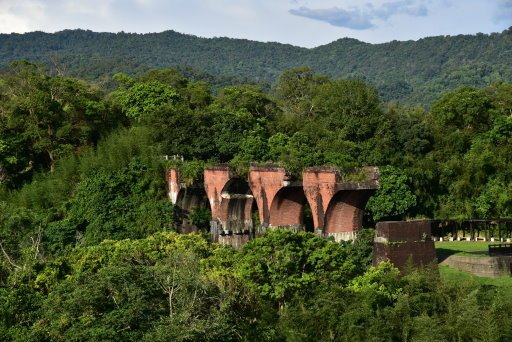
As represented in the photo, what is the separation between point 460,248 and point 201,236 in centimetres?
1344

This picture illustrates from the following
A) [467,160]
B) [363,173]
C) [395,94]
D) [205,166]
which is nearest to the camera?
[363,173]

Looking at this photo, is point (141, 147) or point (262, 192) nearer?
point (262, 192)

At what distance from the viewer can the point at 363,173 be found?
25.3 meters

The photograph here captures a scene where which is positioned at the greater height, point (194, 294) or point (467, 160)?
point (467, 160)

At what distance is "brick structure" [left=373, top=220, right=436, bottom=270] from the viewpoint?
22.3 metres

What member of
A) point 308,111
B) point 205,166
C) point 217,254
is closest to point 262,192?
point 205,166

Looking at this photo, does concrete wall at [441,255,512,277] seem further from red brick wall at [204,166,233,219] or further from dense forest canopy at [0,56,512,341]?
red brick wall at [204,166,233,219]

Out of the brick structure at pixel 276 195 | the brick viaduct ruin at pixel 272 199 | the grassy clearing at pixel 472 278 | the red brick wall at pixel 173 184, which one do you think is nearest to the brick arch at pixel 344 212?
the brick viaduct ruin at pixel 272 199

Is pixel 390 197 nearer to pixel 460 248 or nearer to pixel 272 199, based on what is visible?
pixel 460 248

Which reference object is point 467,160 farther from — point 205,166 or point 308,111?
point 205,166

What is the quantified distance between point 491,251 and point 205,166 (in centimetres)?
1301

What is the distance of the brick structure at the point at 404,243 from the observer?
22297 mm

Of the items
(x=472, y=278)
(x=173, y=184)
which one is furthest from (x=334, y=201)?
(x=173, y=184)

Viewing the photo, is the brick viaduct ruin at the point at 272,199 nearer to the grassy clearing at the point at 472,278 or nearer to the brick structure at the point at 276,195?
the brick structure at the point at 276,195
